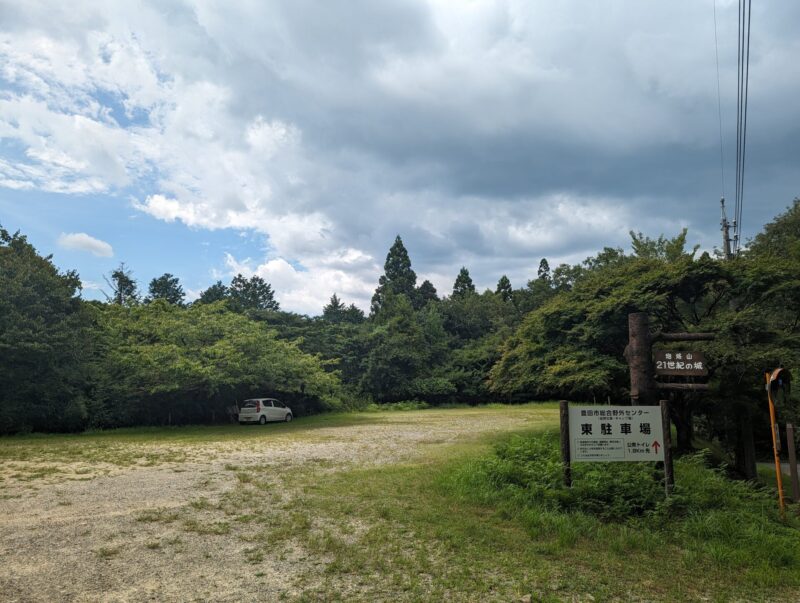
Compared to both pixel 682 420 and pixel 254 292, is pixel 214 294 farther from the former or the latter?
pixel 682 420

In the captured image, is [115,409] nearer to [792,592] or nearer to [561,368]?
[561,368]

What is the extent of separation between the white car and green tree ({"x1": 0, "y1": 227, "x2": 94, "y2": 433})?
5.51 meters

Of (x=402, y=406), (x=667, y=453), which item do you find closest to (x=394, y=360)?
(x=402, y=406)

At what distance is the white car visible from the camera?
788 inches

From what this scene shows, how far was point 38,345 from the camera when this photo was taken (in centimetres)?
1474

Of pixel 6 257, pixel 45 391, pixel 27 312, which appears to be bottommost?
pixel 45 391

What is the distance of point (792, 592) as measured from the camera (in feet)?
13.2

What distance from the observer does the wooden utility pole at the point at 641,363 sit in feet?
24.2

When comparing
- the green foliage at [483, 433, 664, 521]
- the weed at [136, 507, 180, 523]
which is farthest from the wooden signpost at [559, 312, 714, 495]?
the weed at [136, 507, 180, 523]

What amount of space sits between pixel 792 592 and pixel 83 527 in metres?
6.70

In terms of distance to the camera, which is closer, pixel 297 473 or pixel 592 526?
pixel 592 526

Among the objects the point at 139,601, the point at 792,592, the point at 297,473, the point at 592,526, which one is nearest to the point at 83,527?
the point at 139,601

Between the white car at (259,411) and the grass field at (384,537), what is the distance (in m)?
11.1

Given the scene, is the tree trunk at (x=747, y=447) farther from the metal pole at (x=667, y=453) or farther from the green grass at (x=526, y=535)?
the metal pole at (x=667, y=453)
